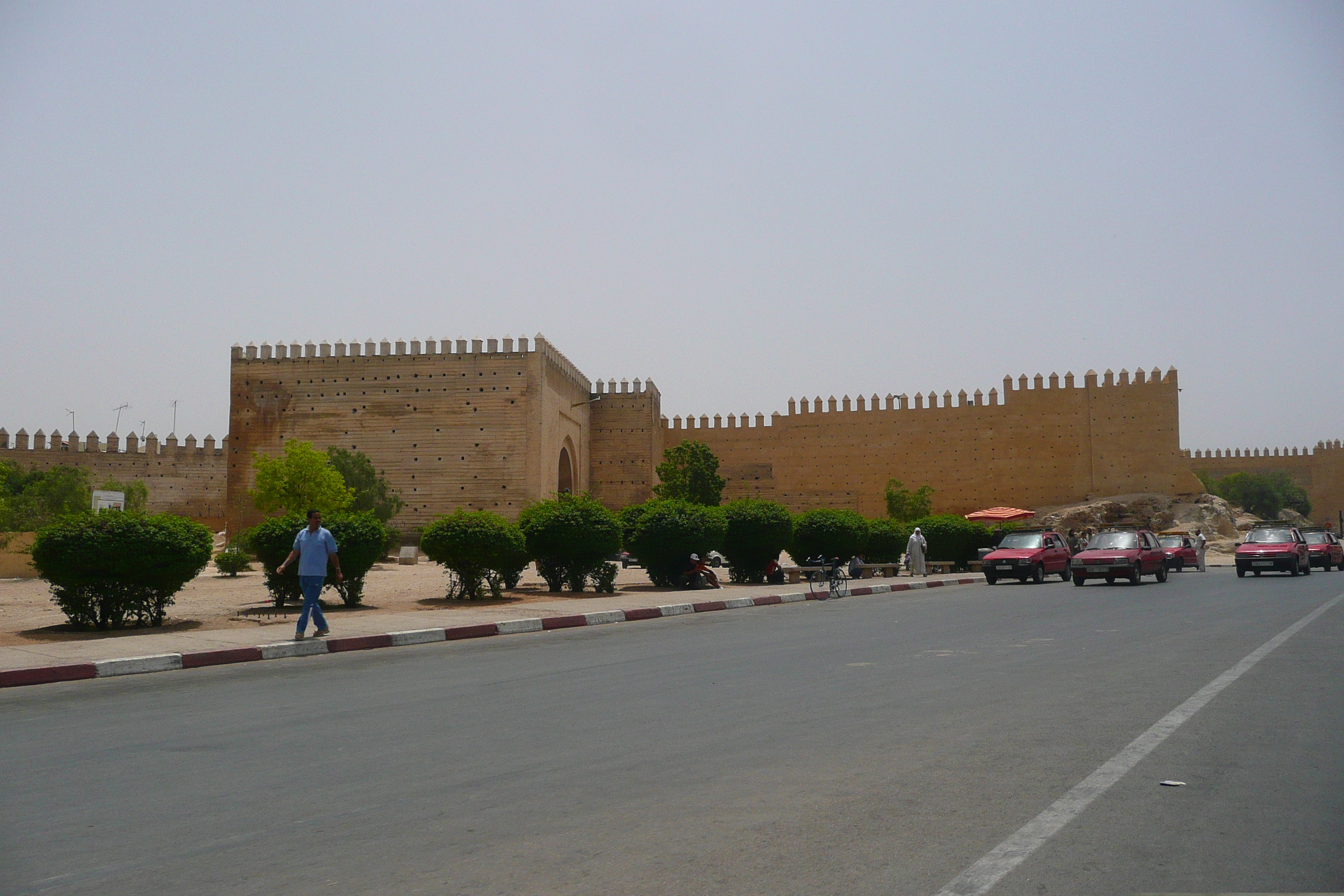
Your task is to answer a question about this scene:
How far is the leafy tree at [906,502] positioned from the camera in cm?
4053

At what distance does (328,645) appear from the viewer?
9.04 metres

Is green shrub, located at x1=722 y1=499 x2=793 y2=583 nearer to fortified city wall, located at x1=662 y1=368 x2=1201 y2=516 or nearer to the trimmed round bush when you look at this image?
the trimmed round bush

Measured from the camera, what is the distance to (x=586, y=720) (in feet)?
16.8

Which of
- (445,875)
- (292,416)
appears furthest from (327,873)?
(292,416)

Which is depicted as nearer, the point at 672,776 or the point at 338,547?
the point at 672,776

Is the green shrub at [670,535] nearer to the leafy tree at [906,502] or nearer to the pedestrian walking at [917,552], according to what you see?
the pedestrian walking at [917,552]

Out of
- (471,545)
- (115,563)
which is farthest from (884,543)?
(115,563)

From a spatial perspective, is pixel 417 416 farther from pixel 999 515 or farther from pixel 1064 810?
pixel 1064 810

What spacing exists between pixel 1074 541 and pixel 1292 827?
2781 cm

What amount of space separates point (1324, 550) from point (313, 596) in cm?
2367

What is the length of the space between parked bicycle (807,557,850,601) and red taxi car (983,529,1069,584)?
3981 mm

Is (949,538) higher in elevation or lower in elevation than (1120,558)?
higher

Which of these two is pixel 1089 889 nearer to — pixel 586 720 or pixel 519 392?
pixel 586 720

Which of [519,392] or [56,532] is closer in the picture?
[56,532]
